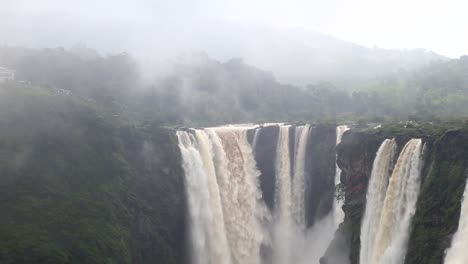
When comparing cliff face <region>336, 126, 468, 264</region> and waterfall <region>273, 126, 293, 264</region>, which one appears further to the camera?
waterfall <region>273, 126, 293, 264</region>

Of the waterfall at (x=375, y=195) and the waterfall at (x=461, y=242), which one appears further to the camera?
the waterfall at (x=375, y=195)

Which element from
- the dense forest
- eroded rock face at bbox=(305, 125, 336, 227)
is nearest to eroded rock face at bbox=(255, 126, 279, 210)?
eroded rock face at bbox=(305, 125, 336, 227)

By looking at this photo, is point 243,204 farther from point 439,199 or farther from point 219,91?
point 219,91

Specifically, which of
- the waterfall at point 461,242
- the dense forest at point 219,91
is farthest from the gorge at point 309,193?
the dense forest at point 219,91

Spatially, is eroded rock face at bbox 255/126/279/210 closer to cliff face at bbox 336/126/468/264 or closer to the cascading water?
the cascading water

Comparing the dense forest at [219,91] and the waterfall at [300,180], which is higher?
the dense forest at [219,91]

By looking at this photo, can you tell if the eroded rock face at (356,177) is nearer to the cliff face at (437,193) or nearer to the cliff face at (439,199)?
the cliff face at (437,193)
